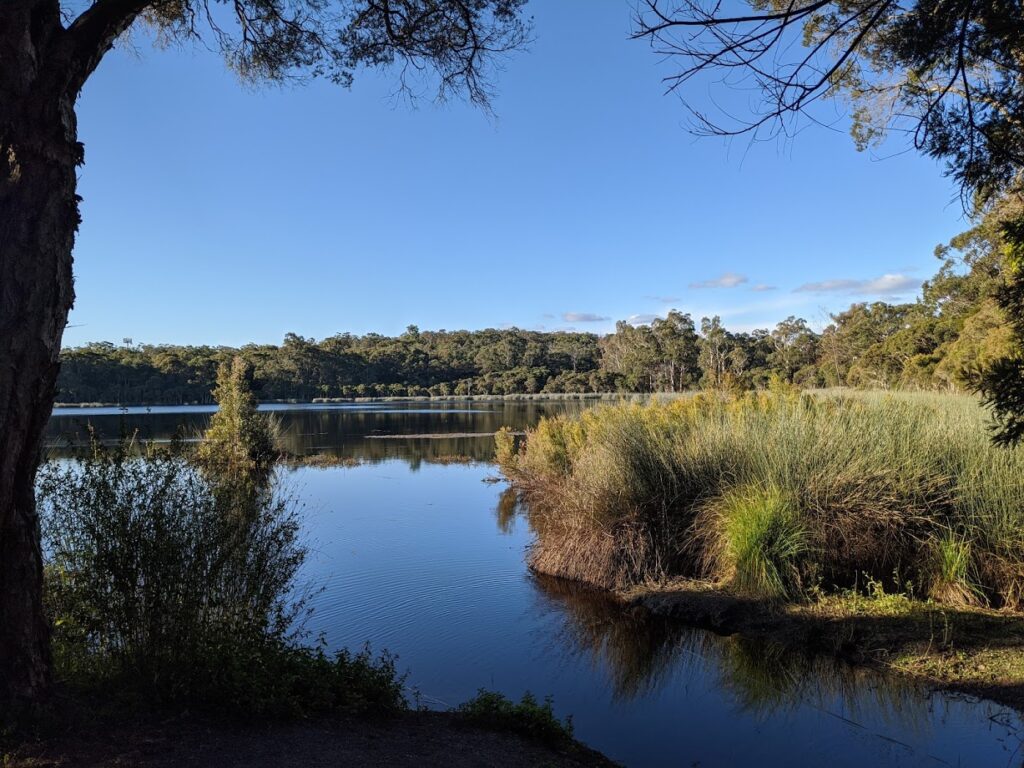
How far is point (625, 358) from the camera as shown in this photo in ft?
191

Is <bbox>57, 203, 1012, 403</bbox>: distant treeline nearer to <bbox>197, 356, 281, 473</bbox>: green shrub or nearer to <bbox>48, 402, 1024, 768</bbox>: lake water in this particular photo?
<bbox>48, 402, 1024, 768</bbox>: lake water

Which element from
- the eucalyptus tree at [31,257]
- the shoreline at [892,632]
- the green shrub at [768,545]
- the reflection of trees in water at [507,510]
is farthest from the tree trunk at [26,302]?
the reflection of trees in water at [507,510]

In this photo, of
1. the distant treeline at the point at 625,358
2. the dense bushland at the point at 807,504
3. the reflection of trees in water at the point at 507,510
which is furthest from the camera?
the distant treeline at the point at 625,358

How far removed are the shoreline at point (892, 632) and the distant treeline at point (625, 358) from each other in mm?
2170

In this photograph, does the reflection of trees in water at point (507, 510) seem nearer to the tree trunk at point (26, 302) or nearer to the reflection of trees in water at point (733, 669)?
the reflection of trees in water at point (733, 669)

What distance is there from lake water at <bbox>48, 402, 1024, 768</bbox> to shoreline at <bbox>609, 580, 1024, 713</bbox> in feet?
0.57

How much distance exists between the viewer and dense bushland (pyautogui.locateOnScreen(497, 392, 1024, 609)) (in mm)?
6699

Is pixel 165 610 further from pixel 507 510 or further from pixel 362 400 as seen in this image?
pixel 362 400

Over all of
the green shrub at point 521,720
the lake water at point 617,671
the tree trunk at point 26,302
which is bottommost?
the lake water at point 617,671

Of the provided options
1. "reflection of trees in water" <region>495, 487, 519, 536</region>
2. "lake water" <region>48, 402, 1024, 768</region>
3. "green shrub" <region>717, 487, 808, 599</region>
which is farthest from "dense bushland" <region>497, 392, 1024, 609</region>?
"reflection of trees in water" <region>495, 487, 519, 536</region>

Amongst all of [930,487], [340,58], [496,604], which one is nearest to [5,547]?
[340,58]

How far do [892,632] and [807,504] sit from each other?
158cm

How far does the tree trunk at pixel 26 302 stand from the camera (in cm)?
335

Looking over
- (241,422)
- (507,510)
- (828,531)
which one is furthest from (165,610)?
(241,422)
